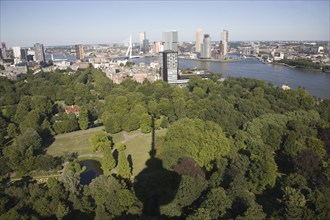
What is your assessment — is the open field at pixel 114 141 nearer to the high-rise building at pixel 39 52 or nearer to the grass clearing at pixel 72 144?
the grass clearing at pixel 72 144

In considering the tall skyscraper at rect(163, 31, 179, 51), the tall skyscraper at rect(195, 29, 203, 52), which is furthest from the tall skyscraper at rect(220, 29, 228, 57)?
the tall skyscraper at rect(163, 31, 179, 51)

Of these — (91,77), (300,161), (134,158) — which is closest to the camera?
(300,161)

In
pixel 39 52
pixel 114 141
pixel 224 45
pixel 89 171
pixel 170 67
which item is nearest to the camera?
pixel 89 171

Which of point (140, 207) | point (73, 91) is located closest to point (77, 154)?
point (140, 207)

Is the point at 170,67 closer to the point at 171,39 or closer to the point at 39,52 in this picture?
the point at 171,39

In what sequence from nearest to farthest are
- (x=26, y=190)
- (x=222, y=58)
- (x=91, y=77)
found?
(x=26, y=190) → (x=91, y=77) → (x=222, y=58)

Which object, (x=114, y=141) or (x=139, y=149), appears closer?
(x=139, y=149)

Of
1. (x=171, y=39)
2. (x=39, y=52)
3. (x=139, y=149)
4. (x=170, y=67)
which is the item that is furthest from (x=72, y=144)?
(x=39, y=52)

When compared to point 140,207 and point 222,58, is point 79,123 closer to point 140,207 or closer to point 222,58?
point 140,207

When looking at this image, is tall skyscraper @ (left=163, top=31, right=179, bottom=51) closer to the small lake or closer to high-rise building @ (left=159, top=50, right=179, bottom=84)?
high-rise building @ (left=159, top=50, right=179, bottom=84)
